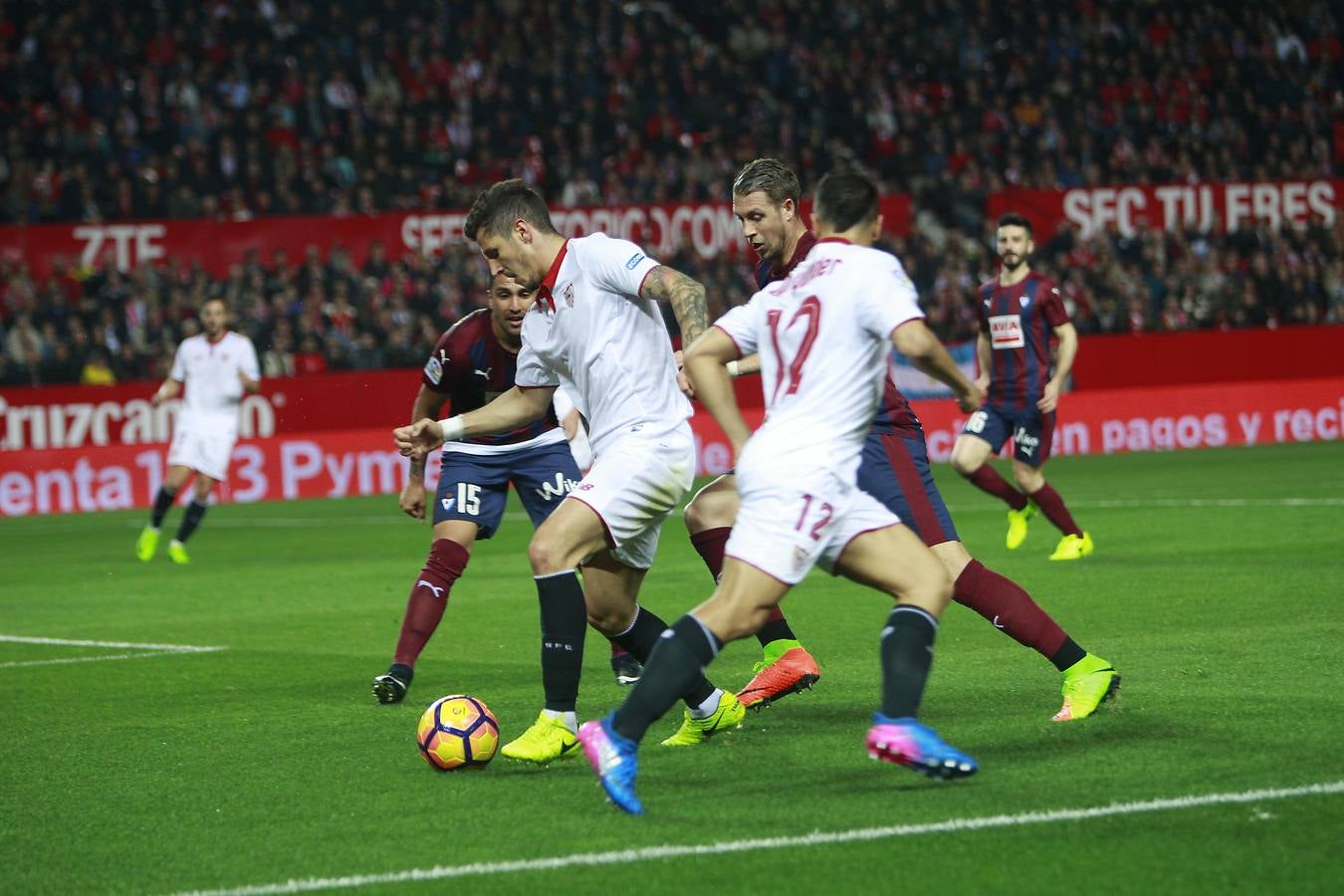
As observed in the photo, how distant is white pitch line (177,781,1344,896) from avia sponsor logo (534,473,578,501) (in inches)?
147

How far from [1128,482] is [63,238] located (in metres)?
13.8

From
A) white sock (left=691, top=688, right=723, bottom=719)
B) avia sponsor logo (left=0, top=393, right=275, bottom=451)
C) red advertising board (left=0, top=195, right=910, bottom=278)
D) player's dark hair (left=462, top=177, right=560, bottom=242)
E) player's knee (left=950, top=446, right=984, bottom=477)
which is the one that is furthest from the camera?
red advertising board (left=0, top=195, right=910, bottom=278)

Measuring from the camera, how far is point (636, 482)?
6.92 metres

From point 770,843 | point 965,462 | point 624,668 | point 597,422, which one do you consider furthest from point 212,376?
point 770,843

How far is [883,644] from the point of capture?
610cm

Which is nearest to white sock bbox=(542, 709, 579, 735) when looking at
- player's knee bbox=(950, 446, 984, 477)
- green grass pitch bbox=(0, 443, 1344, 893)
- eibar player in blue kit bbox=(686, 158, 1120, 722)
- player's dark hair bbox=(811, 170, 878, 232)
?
green grass pitch bbox=(0, 443, 1344, 893)

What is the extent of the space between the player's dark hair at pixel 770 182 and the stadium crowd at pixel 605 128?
56.9 feet

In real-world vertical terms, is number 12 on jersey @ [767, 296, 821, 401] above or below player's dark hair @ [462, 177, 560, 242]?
below

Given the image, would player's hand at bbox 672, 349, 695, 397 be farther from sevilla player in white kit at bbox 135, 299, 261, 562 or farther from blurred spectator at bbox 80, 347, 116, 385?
blurred spectator at bbox 80, 347, 116, 385

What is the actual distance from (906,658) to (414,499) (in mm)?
3346

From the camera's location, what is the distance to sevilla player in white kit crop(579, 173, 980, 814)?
589 cm

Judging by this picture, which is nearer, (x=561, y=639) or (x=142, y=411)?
(x=561, y=639)

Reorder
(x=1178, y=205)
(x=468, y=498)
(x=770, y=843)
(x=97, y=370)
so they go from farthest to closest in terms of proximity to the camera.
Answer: (x=1178, y=205)
(x=97, y=370)
(x=468, y=498)
(x=770, y=843)

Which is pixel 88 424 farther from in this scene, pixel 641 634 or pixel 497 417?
pixel 641 634
